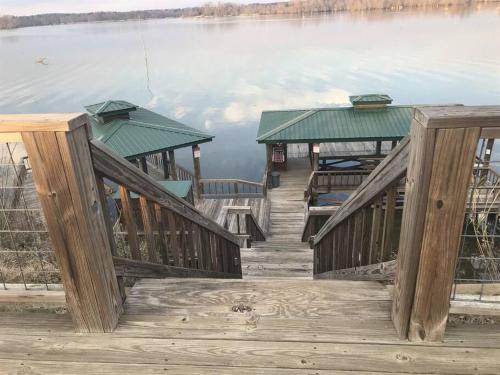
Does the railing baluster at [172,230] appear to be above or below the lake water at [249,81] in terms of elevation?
above

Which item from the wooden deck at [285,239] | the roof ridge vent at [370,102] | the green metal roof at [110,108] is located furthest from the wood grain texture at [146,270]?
the roof ridge vent at [370,102]

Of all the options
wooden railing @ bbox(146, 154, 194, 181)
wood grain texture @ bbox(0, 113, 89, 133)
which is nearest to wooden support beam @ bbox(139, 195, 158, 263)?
wood grain texture @ bbox(0, 113, 89, 133)

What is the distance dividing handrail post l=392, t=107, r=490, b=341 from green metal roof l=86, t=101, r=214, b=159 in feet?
32.3

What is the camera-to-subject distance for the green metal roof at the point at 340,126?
12.7 m

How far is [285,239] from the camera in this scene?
1069 centimetres

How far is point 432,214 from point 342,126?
38.8 ft

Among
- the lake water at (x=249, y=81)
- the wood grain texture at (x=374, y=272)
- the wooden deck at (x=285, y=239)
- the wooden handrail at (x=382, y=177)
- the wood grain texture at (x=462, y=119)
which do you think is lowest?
the lake water at (x=249, y=81)

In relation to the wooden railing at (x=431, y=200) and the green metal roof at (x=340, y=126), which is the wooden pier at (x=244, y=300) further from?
the green metal roof at (x=340, y=126)

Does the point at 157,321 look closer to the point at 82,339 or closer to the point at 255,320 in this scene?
the point at 82,339

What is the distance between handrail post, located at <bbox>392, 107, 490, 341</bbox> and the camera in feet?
5.20

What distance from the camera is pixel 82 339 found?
7.07 ft

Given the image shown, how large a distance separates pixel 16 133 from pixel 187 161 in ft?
84.6

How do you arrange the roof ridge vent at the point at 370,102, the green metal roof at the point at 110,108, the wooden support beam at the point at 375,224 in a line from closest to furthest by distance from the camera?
the wooden support beam at the point at 375,224 → the green metal roof at the point at 110,108 → the roof ridge vent at the point at 370,102

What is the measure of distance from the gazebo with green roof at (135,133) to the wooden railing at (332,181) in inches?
143
